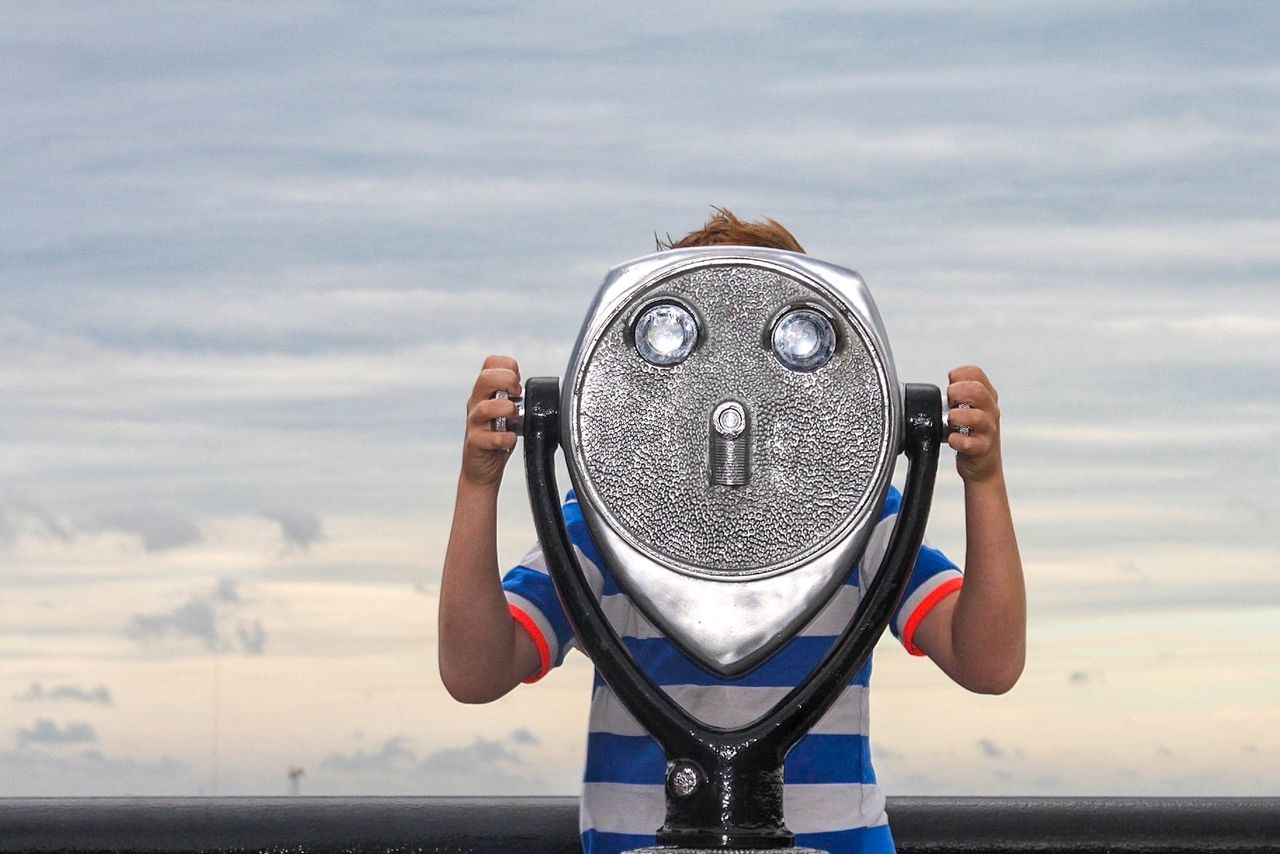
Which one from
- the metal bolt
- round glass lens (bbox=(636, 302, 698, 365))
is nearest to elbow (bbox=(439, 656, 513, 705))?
the metal bolt

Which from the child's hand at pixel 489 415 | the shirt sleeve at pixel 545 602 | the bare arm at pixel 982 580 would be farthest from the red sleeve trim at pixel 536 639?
the bare arm at pixel 982 580

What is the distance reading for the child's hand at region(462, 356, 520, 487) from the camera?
1475mm

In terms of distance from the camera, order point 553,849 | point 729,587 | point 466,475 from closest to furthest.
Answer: point 729,587 < point 466,475 < point 553,849

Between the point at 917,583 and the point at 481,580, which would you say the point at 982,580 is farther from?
the point at 481,580

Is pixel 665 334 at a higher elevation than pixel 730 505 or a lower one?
higher

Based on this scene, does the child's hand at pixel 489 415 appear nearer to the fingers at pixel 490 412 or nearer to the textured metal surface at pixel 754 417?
the fingers at pixel 490 412

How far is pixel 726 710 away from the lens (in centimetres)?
173

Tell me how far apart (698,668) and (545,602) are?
28 cm

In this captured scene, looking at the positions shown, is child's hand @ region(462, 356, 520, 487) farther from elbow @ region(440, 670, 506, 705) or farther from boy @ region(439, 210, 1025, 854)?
elbow @ region(440, 670, 506, 705)

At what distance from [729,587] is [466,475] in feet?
1.04

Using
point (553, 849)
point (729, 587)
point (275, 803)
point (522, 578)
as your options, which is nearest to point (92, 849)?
point (275, 803)

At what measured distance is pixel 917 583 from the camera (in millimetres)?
1872

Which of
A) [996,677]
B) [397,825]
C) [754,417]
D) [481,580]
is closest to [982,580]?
[996,677]

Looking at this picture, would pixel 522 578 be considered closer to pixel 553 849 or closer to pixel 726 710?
pixel 726 710
